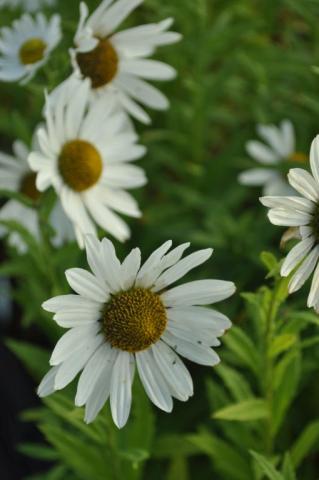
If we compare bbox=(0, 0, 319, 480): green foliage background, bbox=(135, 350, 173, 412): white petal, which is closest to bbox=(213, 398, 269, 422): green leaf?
bbox=(0, 0, 319, 480): green foliage background

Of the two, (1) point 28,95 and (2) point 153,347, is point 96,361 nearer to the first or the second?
(2) point 153,347

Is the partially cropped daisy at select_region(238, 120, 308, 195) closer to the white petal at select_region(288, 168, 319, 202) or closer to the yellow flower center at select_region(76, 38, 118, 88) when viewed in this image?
the yellow flower center at select_region(76, 38, 118, 88)

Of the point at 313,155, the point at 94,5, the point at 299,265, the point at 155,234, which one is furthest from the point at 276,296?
the point at 94,5

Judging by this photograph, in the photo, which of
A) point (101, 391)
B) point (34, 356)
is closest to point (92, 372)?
point (101, 391)

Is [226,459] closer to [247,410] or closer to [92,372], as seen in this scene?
[247,410]

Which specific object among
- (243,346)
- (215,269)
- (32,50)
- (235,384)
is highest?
(32,50)

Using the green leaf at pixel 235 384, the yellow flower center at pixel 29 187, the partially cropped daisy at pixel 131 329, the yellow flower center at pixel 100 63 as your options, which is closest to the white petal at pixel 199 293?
the partially cropped daisy at pixel 131 329

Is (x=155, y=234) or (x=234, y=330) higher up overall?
(x=234, y=330)
